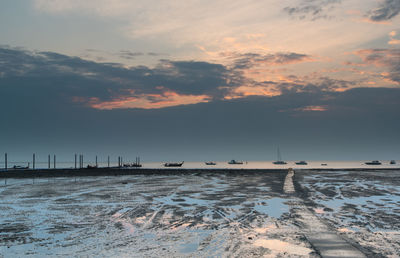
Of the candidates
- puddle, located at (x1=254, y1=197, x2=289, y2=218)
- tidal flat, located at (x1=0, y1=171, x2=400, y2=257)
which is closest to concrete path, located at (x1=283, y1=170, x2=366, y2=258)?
tidal flat, located at (x1=0, y1=171, x2=400, y2=257)

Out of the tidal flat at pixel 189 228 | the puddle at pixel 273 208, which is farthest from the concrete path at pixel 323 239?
the puddle at pixel 273 208

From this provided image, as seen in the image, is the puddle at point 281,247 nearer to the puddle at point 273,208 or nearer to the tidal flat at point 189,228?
the tidal flat at point 189,228

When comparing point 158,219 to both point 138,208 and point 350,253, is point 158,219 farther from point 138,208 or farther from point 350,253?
point 350,253

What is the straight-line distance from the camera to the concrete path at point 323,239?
9.90 meters

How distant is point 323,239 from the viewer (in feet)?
38.2

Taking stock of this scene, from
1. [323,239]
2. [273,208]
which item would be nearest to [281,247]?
[323,239]

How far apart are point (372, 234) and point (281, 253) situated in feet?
15.5

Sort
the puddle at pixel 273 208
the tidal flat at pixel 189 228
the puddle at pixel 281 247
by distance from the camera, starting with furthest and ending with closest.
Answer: the puddle at pixel 273 208 < the tidal flat at pixel 189 228 < the puddle at pixel 281 247

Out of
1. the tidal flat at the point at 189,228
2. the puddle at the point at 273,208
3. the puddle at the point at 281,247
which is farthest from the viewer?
the puddle at the point at 273,208

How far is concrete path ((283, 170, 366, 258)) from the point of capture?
32.5 ft

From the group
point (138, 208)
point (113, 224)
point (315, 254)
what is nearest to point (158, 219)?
point (113, 224)

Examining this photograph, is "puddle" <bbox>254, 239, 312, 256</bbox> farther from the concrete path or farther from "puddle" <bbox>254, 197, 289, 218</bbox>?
"puddle" <bbox>254, 197, 289, 218</bbox>

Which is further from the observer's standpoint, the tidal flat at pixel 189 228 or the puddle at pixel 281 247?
the tidal flat at pixel 189 228

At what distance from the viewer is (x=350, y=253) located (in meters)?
9.80
